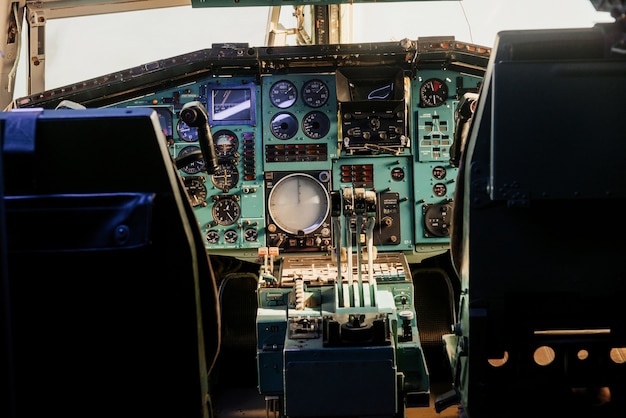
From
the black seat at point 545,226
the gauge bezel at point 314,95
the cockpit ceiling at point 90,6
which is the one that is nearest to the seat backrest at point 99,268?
the black seat at point 545,226

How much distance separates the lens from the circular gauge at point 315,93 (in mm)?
4480

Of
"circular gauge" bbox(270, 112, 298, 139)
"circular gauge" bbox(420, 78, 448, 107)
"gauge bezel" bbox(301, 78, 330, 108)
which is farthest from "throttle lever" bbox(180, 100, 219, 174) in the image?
"circular gauge" bbox(420, 78, 448, 107)

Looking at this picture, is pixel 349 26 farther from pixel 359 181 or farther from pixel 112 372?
pixel 112 372

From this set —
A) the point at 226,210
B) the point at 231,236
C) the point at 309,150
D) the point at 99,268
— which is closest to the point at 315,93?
the point at 309,150

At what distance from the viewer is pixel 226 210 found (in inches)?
178

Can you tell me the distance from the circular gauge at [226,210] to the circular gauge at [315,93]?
765 millimetres

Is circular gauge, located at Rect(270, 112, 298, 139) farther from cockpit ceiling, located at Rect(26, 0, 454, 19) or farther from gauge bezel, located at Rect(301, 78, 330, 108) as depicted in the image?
cockpit ceiling, located at Rect(26, 0, 454, 19)

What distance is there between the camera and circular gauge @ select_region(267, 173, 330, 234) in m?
4.48

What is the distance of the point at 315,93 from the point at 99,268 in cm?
305

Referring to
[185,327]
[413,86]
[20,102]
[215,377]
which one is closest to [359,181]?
[413,86]

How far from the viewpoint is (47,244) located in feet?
5.01

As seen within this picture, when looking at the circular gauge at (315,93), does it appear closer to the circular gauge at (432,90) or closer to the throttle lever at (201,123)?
the circular gauge at (432,90)

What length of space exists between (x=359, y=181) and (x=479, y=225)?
2548 mm

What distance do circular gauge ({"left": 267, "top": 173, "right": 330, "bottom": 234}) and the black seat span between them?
2446 millimetres
